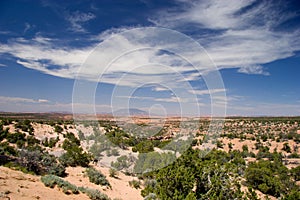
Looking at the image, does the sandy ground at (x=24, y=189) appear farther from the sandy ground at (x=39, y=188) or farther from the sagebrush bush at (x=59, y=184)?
the sagebrush bush at (x=59, y=184)

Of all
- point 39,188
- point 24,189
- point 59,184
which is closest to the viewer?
point 24,189

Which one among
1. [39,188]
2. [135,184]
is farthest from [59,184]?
[135,184]

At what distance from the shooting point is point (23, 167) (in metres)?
13.8

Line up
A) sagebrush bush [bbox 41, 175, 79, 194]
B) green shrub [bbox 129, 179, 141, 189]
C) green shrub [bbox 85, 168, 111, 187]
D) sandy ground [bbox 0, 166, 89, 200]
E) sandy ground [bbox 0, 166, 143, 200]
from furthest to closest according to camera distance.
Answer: green shrub [bbox 129, 179, 141, 189], green shrub [bbox 85, 168, 111, 187], sagebrush bush [bbox 41, 175, 79, 194], sandy ground [bbox 0, 166, 143, 200], sandy ground [bbox 0, 166, 89, 200]

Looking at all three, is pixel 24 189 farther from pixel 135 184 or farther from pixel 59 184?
pixel 135 184

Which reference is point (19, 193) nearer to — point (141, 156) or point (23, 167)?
point (23, 167)

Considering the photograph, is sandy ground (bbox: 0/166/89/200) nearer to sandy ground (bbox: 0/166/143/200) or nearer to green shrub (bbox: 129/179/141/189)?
sandy ground (bbox: 0/166/143/200)

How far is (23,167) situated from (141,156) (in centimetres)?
966

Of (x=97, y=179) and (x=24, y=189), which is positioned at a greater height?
(x=24, y=189)

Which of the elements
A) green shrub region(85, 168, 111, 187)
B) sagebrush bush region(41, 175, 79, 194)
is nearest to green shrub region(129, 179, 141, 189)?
green shrub region(85, 168, 111, 187)

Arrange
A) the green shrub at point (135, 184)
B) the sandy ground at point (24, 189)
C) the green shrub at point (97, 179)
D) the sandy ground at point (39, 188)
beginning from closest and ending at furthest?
the sandy ground at point (24, 189), the sandy ground at point (39, 188), the green shrub at point (97, 179), the green shrub at point (135, 184)

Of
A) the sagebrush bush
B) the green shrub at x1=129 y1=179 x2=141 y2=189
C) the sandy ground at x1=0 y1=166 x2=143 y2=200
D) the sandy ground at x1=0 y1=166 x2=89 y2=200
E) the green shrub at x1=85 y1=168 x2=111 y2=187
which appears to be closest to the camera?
the sandy ground at x1=0 y1=166 x2=89 y2=200

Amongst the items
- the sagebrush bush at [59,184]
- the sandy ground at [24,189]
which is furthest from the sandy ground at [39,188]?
the sagebrush bush at [59,184]

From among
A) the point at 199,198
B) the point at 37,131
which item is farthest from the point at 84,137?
the point at 199,198
